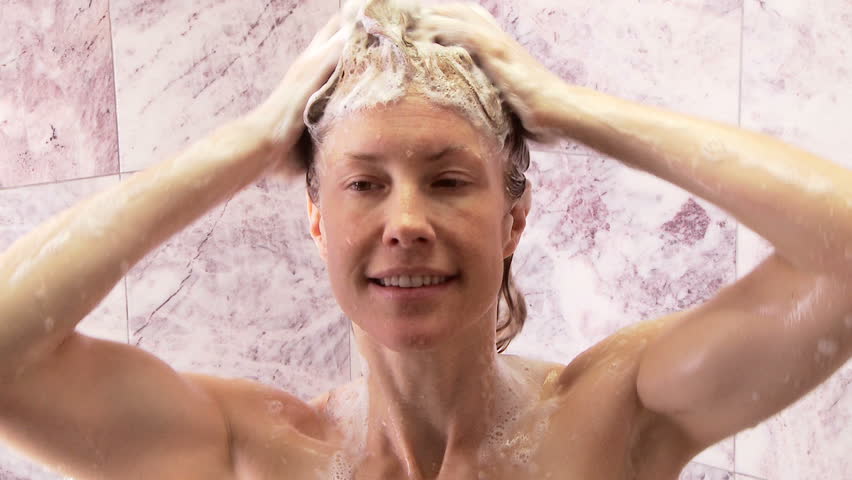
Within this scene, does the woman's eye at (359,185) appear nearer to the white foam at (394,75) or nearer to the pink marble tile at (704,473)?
the white foam at (394,75)

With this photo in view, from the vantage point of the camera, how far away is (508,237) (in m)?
1.15

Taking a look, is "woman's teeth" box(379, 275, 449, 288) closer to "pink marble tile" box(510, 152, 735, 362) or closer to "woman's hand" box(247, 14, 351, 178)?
"woman's hand" box(247, 14, 351, 178)

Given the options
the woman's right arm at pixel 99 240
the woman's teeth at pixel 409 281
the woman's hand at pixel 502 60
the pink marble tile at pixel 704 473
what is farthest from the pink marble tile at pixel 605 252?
the woman's right arm at pixel 99 240

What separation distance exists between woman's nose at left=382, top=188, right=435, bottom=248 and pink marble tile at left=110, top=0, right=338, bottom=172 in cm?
111

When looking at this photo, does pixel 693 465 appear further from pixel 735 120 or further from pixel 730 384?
pixel 730 384

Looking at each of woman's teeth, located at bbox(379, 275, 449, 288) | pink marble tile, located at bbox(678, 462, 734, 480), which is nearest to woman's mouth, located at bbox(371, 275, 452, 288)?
woman's teeth, located at bbox(379, 275, 449, 288)

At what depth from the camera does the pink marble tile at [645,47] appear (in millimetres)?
1584

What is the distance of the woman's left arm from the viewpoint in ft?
2.90

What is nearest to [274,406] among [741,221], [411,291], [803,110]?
[411,291]

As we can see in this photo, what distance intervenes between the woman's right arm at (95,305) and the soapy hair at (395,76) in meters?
0.02

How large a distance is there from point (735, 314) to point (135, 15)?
1408 millimetres

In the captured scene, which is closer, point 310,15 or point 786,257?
point 786,257

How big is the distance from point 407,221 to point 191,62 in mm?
1188

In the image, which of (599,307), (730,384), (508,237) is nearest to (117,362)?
(508,237)
